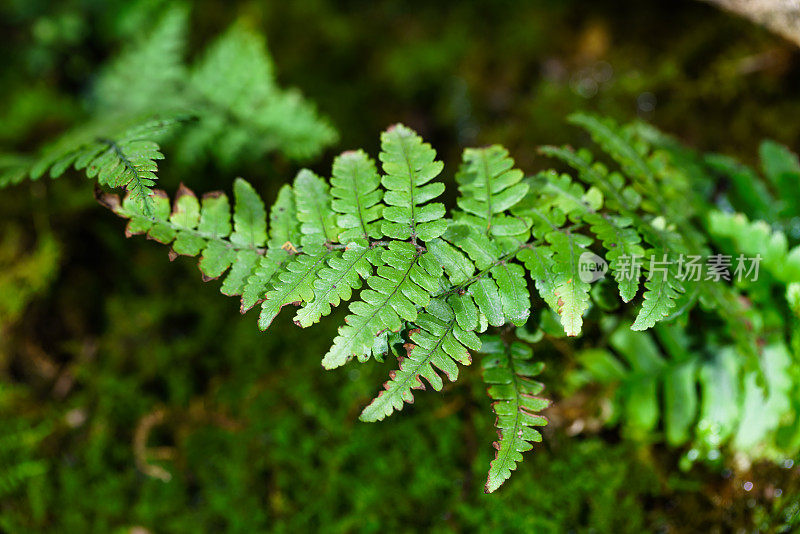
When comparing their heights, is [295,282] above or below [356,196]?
below

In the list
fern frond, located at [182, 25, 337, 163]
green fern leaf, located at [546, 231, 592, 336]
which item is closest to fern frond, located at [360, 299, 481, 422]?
green fern leaf, located at [546, 231, 592, 336]

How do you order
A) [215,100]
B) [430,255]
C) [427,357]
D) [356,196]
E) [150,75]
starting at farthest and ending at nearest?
[150,75] < [215,100] < [356,196] < [430,255] < [427,357]

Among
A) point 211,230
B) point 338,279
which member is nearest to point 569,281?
point 338,279

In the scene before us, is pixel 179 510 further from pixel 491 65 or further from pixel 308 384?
pixel 491 65

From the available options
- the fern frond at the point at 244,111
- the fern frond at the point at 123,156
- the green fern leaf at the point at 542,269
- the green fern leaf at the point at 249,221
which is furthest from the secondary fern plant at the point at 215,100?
the green fern leaf at the point at 542,269

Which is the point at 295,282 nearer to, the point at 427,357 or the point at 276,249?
the point at 276,249

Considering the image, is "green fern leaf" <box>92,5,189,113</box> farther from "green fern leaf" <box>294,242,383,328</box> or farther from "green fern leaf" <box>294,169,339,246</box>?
"green fern leaf" <box>294,242,383,328</box>

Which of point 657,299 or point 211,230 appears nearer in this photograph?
point 657,299
